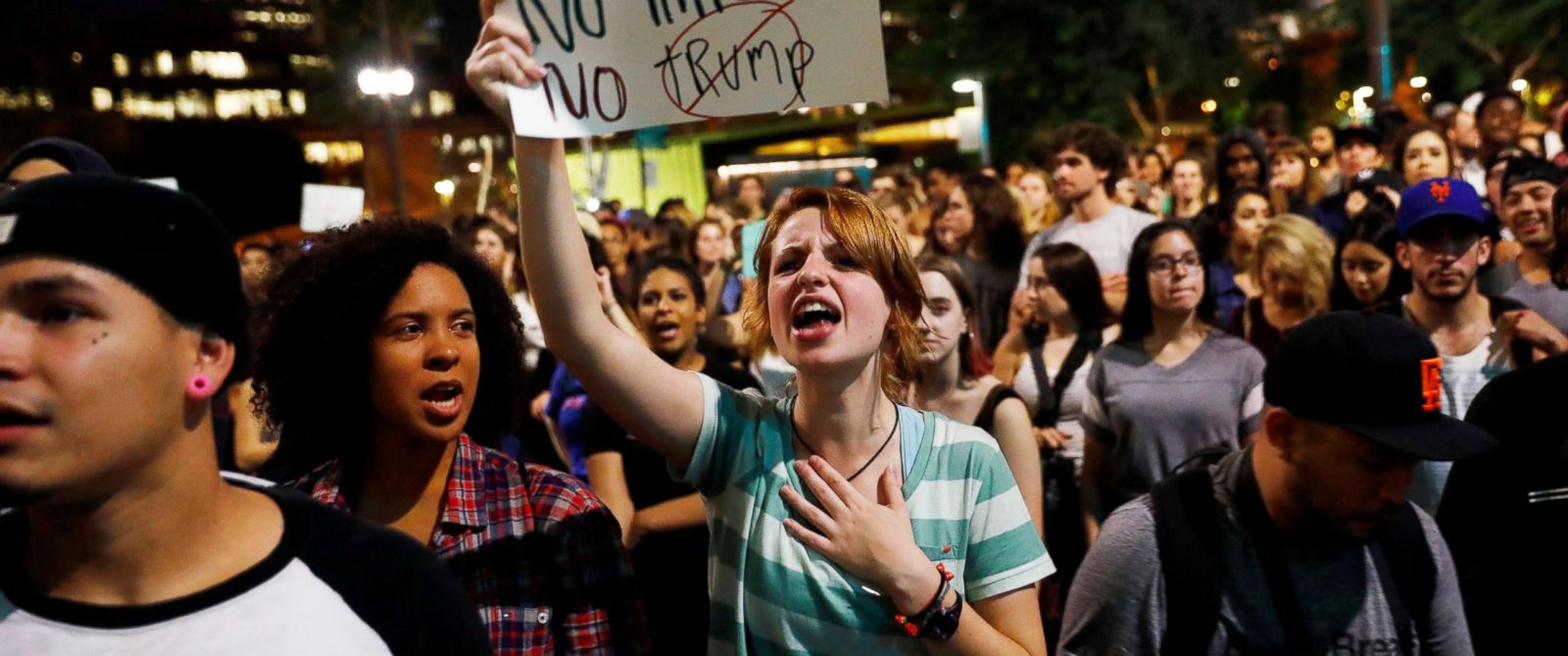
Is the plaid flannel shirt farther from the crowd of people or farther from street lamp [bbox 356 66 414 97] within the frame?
street lamp [bbox 356 66 414 97]

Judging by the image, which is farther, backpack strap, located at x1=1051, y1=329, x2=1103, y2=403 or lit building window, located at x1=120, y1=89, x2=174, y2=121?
lit building window, located at x1=120, y1=89, x2=174, y2=121

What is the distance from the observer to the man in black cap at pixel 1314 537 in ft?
9.07

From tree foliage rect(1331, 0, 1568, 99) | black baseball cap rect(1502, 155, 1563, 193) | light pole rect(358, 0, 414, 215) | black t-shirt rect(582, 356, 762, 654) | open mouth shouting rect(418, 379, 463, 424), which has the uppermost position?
light pole rect(358, 0, 414, 215)

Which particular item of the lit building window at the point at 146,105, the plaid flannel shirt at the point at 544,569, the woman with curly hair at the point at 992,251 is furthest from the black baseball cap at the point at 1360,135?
the lit building window at the point at 146,105

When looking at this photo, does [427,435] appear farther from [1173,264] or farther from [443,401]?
[1173,264]

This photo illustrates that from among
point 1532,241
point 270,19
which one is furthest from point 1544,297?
point 270,19

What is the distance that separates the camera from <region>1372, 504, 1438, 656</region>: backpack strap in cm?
282

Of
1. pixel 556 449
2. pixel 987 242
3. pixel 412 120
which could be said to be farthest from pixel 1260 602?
pixel 412 120

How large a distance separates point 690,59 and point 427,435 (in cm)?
108

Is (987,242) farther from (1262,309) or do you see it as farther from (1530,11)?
(1530,11)

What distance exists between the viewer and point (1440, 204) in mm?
5629

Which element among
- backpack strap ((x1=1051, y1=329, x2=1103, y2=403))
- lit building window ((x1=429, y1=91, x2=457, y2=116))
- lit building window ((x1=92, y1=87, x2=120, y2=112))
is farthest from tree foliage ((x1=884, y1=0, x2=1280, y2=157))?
lit building window ((x1=429, y1=91, x2=457, y2=116))

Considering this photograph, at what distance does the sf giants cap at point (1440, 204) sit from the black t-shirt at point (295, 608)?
4629 millimetres

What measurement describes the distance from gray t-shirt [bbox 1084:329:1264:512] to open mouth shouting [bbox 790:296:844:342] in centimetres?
280
